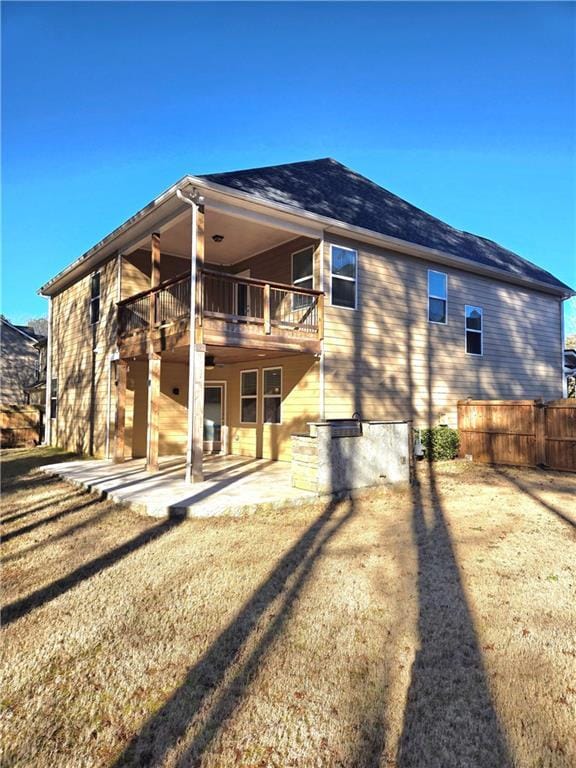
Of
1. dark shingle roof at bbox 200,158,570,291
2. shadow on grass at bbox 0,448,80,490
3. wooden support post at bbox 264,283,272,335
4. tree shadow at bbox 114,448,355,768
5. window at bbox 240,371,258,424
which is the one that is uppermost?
dark shingle roof at bbox 200,158,570,291

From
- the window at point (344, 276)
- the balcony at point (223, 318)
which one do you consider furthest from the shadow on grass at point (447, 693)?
the window at point (344, 276)

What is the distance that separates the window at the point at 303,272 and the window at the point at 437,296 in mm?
3732

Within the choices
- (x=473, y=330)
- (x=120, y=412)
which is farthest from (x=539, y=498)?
(x=120, y=412)

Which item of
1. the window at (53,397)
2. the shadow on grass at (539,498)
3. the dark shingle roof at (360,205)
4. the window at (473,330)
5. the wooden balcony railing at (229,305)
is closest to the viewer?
the shadow on grass at (539,498)

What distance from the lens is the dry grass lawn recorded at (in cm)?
229

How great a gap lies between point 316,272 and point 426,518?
606cm

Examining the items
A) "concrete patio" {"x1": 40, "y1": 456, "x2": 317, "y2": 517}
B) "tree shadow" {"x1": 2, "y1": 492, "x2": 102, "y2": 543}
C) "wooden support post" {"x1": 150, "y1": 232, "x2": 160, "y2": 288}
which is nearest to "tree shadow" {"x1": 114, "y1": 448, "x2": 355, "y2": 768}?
"concrete patio" {"x1": 40, "y1": 456, "x2": 317, "y2": 517}

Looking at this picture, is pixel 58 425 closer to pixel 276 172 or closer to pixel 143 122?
pixel 143 122

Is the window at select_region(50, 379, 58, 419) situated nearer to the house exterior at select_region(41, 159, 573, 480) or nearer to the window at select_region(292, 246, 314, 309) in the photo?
the house exterior at select_region(41, 159, 573, 480)

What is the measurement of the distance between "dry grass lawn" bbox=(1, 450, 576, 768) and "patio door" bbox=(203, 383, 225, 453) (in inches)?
290

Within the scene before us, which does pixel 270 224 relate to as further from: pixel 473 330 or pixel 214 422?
pixel 473 330

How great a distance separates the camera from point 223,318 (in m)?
8.73

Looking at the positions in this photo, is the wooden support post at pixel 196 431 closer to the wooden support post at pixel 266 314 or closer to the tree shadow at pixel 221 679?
the wooden support post at pixel 266 314

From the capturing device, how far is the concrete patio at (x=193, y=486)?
6.67 m
